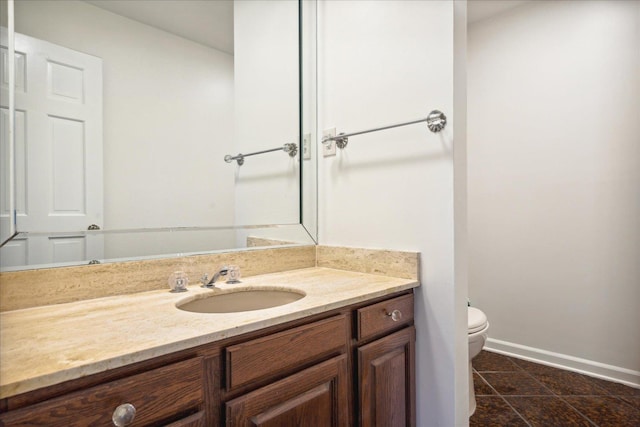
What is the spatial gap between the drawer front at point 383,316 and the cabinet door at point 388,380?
0.04 m

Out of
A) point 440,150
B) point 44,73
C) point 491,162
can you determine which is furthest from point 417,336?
point 491,162

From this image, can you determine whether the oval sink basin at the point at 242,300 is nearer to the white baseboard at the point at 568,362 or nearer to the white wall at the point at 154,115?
the white wall at the point at 154,115

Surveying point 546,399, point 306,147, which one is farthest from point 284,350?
point 546,399

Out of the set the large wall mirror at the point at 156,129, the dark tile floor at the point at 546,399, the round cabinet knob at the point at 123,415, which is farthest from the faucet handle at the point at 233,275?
the dark tile floor at the point at 546,399

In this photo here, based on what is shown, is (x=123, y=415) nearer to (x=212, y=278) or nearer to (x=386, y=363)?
(x=212, y=278)

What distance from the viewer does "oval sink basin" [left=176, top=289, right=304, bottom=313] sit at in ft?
3.88

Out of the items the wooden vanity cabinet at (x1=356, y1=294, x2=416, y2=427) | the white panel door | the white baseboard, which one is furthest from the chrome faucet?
the white baseboard

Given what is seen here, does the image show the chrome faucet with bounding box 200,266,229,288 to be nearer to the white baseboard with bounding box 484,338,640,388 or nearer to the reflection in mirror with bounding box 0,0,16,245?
the reflection in mirror with bounding box 0,0,16,245

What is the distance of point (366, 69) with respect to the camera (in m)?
1.52

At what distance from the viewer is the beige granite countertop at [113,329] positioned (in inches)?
23.8

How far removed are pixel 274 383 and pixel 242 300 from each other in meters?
0.44

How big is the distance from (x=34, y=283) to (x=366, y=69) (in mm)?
1387

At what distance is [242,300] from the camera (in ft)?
4.19

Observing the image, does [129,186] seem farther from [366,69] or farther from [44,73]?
[366,69]
